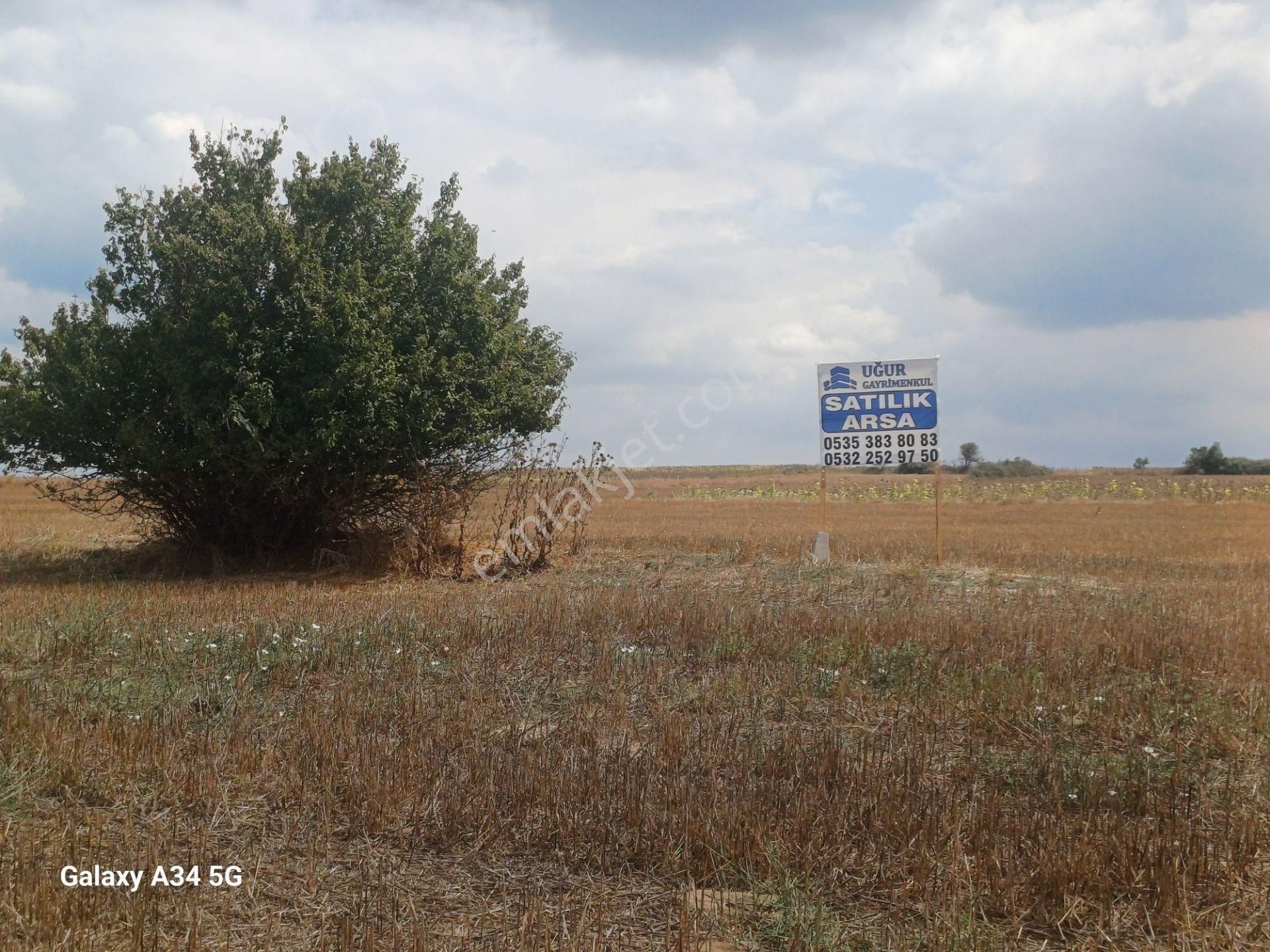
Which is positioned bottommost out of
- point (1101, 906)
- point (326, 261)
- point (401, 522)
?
point (1101, 906)

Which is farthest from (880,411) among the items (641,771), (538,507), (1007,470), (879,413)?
(1007,470)

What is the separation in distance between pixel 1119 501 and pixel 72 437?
148 ft

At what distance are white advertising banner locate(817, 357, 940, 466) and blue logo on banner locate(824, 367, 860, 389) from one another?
1cm

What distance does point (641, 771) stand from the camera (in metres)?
5.95

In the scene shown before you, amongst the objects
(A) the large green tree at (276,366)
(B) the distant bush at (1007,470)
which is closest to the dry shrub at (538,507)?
(A) the large green tree at (276,366)

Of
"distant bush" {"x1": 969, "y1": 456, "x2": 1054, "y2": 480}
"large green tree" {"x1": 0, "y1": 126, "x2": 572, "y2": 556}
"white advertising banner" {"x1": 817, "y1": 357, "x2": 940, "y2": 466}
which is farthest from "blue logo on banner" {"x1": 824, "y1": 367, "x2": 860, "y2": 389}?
"distant bush" {"x1": 969, "y1": 456, "x2": 1054, "y2": 480}

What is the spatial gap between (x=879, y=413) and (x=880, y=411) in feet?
0.09

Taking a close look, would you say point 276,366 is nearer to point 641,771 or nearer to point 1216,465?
point 641,771

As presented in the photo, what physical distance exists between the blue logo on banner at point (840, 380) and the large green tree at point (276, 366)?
5.56 meters

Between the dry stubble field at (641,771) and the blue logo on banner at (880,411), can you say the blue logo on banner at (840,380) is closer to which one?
the blue logo on banner at (880,411)

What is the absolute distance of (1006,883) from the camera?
4645 millimetres

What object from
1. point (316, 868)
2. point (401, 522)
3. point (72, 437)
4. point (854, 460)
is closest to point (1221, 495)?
point (854, 460)

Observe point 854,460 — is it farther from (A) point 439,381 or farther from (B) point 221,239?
(B) point 221,239

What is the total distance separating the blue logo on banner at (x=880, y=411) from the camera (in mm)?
17266
